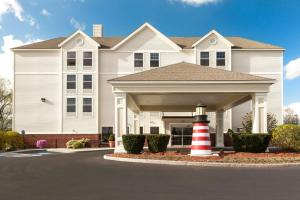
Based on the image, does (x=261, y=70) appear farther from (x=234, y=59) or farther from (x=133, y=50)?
(x=133, y=50)

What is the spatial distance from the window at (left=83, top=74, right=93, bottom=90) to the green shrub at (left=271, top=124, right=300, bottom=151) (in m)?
21.2

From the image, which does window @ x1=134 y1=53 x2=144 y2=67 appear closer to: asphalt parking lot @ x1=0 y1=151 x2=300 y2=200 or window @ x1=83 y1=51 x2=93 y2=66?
window @ x1=83 y1=51 x2=93 y2=66

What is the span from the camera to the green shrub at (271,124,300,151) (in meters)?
25.8

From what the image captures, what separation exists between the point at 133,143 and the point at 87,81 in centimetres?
2102

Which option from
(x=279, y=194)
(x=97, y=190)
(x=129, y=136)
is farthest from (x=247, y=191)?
(x=129, y=136)

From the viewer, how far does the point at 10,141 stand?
33875 mm

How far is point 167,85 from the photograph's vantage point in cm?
2300

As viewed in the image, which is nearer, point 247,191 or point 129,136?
point 247,191

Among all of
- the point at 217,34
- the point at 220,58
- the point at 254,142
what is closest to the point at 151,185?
the point at 254,142

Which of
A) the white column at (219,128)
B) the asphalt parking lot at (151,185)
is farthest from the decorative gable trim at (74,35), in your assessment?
the asphalt parking lot at (151,185)

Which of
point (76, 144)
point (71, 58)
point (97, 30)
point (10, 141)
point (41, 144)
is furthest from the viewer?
point (97, 30)

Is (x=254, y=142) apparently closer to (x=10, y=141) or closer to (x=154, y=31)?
(x=10, y=141)

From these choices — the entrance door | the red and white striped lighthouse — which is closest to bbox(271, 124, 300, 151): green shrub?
the red and white striped lighthouse

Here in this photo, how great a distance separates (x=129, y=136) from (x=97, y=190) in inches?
462
